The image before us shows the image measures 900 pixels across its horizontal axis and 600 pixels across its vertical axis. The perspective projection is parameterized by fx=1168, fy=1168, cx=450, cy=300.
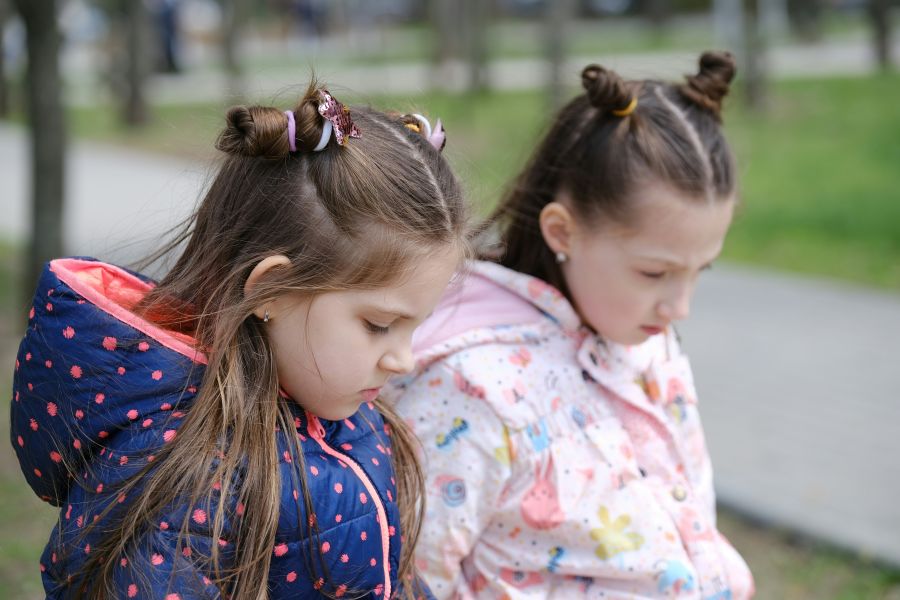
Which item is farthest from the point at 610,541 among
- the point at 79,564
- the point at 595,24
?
the point at 595,24

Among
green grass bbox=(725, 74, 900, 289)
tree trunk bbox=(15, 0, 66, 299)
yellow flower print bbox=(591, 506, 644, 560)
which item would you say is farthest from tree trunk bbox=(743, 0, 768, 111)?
yellow flower print bbox=(591, 506, 644, 560)

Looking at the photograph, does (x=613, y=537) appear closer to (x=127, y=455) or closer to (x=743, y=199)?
(x=127, y=455)

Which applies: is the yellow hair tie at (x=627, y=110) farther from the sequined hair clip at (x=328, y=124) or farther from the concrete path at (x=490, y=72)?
the concrete path at (x=490, y=72)

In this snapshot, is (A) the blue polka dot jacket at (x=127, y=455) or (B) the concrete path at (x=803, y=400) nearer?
(A) the blue polka dot jacket at (x=127, y=455)

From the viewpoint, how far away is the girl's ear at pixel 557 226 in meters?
2.03

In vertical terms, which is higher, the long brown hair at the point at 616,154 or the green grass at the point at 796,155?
the long brown hair at the point at 616,154

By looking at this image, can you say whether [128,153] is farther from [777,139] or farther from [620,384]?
[620,384]

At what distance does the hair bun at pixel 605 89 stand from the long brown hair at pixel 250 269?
52cm

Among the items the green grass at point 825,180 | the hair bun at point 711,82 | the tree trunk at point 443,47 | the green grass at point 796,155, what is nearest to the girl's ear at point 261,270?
the green grass at point 796,155

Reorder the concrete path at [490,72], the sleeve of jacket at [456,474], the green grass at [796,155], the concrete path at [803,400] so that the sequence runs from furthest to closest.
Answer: the concrete path at [490,72] → the green grass at [796,155] → the concrete path at [803,400] → the sleeve of jacket at [456,474]

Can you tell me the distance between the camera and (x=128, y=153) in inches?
440

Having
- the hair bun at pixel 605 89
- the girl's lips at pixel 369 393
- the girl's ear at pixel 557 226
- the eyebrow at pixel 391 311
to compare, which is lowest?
Answer: the girl's lips at pixel 369 393

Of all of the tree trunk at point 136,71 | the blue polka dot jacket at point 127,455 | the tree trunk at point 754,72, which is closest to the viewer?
the blue polka dot jacket at point 127,455

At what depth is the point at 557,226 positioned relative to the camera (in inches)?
80.5
